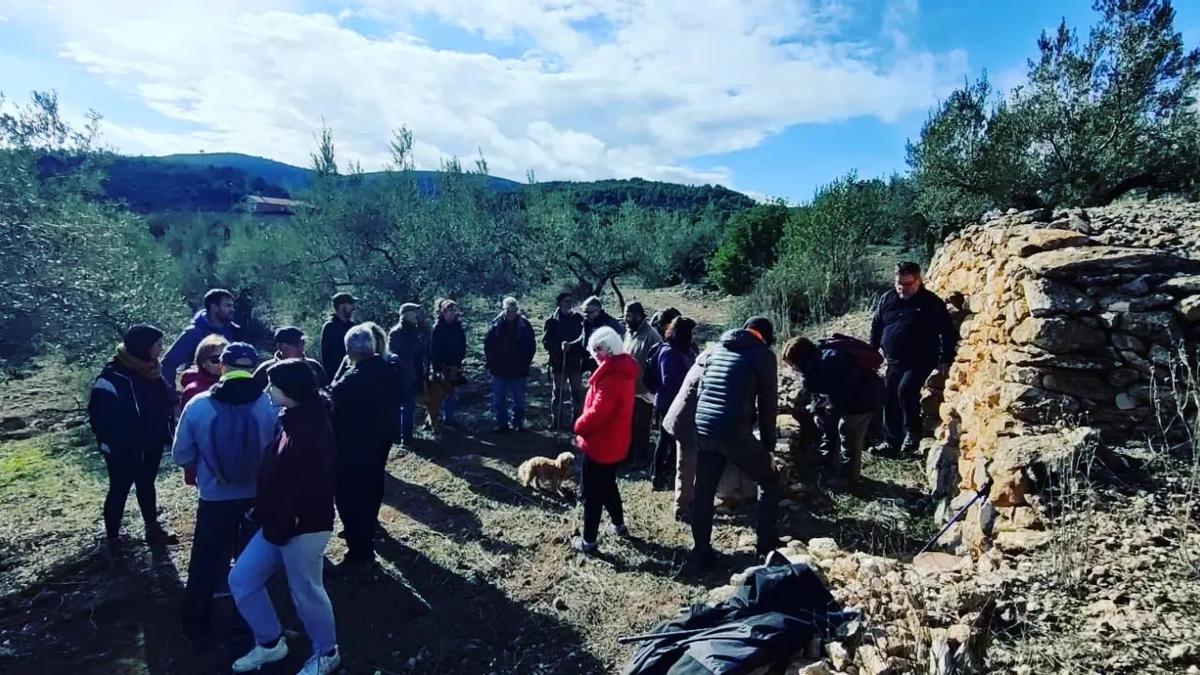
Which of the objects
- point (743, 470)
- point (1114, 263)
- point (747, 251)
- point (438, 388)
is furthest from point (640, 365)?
point (747, 251)

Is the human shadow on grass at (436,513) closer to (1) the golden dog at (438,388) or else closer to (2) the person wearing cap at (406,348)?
(2) the person wearing cap at (406,348)

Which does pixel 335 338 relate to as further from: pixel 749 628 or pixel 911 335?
pixel 911 335

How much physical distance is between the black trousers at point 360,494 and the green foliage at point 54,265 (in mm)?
3516

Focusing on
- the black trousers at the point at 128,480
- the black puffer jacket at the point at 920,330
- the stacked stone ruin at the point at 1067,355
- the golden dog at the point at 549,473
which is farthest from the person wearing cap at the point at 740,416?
the black trousers at the point at 128,480

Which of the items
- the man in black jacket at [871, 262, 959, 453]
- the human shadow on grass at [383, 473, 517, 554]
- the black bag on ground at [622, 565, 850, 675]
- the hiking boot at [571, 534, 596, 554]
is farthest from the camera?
the man in black jacket at [871, 262, 959, 453]

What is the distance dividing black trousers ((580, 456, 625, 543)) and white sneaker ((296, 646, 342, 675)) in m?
2.01

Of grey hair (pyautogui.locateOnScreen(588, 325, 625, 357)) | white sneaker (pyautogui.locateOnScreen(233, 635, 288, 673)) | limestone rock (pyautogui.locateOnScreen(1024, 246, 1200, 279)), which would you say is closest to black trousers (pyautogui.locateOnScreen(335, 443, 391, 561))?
white sneaker (pyautogui.locateOnScreen(233, 635, 288, 673))

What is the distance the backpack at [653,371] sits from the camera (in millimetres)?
6497

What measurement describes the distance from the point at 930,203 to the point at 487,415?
11.4 meters

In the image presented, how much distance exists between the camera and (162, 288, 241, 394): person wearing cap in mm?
6094

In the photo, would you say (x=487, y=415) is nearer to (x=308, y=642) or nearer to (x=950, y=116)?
(x=308, y=642)

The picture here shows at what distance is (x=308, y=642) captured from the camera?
4.20 meters

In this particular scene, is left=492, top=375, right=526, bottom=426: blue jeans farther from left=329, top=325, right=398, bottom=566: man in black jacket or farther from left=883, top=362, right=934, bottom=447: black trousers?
left=883, top=362, right=934, bottom=447: black trousers

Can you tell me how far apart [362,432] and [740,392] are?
274 centimetres
